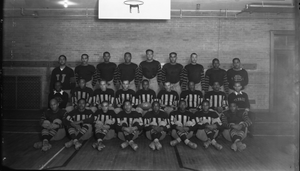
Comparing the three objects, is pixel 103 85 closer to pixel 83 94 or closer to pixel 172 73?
pixel 83 94

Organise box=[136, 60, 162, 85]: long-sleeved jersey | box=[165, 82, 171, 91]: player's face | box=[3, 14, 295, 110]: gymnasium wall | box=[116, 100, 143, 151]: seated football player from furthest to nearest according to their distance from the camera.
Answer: box=[3, 14, 295, 110]: gymnasium wall < box=[136, 60, 162, 85]: long-sleeved jersey < box=[165, 82, 171, 91]: player's face < box=[116, 100, 143, 151]: seated football player

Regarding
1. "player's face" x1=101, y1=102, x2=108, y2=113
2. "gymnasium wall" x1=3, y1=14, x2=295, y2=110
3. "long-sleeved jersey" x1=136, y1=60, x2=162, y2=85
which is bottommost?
"player's face" x1=101, y1=102, x2=108, y2=113

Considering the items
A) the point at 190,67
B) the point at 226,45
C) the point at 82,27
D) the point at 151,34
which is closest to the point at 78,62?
the point at 82,27

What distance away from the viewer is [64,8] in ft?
28.6

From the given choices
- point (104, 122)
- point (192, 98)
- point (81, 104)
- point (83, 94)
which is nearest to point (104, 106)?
point (104, 122)

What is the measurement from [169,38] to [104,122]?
173 inches

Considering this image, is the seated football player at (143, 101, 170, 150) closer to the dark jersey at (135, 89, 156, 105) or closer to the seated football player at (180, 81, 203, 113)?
the dark jersey at (135, 89, 156, 105)

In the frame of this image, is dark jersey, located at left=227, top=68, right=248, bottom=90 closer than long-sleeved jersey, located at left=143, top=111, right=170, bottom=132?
No

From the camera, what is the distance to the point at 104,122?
5.57 meters

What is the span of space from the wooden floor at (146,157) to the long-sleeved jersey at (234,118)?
1.38ft

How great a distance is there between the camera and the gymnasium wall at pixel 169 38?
8.86m

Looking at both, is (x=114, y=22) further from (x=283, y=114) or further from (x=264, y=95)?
(x=283, y=114)

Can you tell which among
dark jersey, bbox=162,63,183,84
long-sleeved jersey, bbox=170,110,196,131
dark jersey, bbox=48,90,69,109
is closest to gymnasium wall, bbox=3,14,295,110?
dark jersey, bbox=162,63,183,84

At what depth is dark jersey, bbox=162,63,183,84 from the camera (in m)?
6.77
